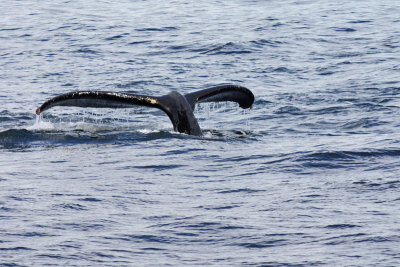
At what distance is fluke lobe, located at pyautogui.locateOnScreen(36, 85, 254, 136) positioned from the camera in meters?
13.0

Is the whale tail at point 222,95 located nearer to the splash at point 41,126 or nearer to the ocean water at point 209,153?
the ocean water at point 209,153

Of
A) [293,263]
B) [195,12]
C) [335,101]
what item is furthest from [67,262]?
[195,12]

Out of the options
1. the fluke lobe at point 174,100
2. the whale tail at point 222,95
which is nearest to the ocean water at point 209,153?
the fluke lobe at point 174,100

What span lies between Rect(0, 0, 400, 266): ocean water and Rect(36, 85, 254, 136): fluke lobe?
345 millimetres

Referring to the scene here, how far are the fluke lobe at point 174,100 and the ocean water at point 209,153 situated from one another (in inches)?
13.6

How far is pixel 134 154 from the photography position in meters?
13.2

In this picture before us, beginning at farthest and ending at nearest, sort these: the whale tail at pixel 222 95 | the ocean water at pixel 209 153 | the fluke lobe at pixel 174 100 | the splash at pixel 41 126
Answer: the splash at pixel 41 126 < the whale tail at pixel 222 95 < the fluke lobe at pixel 174 100 < the ocean water at pixel 209 153

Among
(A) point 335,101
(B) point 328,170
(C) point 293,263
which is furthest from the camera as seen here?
(A) point 335,101

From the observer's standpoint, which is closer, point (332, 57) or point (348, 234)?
point (348, 234)

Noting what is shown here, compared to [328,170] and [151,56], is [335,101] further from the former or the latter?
[151,56]

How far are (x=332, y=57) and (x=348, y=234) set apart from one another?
16.2m

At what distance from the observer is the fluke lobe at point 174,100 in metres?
13.0

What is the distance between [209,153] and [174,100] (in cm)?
130

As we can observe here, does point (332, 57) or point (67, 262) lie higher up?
point (332, 57)
